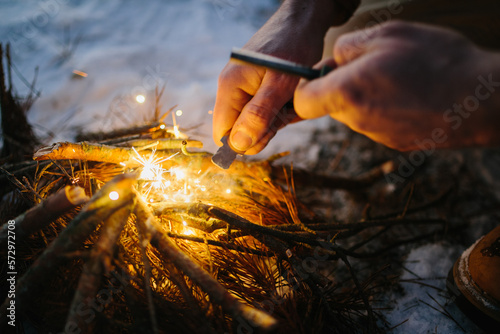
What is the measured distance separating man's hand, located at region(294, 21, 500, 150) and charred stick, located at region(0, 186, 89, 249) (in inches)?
41.9

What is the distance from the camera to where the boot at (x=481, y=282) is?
4.09 feet

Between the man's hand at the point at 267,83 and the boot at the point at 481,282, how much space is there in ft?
4.38

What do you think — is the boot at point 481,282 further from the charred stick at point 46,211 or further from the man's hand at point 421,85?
the charred stick at point 46,211

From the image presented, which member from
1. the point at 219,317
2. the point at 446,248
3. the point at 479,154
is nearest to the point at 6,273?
the point at 219,317

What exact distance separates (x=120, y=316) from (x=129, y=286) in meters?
0.20

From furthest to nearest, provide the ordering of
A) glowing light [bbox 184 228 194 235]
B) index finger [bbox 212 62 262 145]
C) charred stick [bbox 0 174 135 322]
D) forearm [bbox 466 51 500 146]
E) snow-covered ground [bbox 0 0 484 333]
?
snow-covered ground [bbox 0 0 484 333] < index finger [bbox 212 62 262 145] < glowing light [bbox 184 228 194 235] < charred stick [bbox 0 174 135 322] < forearm [bbox 466 51 500 146]

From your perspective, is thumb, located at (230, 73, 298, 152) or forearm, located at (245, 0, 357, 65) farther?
forearm, located at (245, 0, 357, 65)

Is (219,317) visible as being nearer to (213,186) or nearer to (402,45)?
(213,186)

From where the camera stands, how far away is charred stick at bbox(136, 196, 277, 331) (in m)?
0.81

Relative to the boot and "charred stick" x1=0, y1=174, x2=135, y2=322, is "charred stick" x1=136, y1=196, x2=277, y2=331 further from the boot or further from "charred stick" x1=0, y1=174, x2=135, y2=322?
the boot

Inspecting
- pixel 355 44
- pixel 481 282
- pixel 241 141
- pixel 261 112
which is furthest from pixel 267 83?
pixel 481 282

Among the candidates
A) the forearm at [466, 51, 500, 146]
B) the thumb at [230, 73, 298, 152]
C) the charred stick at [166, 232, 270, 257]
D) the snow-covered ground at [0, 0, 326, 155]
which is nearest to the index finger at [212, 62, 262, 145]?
the thumb at [230, 73, 298, 152]

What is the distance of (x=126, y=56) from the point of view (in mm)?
4086

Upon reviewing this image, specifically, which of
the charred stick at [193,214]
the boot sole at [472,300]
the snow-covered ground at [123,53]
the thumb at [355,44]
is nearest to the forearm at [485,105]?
the thumb at [355,44]
